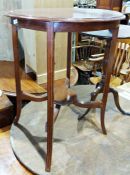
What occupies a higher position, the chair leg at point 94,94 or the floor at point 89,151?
the chair leg at point 94,94

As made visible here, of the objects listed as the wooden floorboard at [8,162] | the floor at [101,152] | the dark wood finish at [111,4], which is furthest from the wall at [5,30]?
the dark wood finish at [111,4]

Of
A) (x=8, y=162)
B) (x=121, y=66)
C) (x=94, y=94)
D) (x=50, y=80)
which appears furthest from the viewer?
(x=121, y=66)

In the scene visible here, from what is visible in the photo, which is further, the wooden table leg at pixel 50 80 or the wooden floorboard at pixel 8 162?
the wooden floorboard at pixel 8 162

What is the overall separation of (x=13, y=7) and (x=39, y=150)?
6.03 feet

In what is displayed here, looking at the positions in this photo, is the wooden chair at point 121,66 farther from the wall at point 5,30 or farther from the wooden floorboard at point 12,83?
the wall at point 5,30

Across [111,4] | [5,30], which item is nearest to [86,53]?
[111,4]

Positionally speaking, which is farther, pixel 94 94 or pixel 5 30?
pixel 5 30

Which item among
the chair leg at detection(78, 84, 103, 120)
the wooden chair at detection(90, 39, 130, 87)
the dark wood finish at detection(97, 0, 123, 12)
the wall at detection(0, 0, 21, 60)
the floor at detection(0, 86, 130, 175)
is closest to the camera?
the floor at detection(0, 86, 130, 175)

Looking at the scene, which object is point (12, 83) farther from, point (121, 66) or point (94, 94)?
point (121, 66)

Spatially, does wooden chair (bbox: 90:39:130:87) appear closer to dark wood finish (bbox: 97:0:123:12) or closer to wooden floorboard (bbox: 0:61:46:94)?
wooden floorboard (bbox: 0:61:46:94)

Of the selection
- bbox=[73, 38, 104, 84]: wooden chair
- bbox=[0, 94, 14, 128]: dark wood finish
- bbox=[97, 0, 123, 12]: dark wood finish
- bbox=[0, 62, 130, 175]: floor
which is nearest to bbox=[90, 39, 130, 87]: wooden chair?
bbox=[73, 38, 104, 84]: wooden chair

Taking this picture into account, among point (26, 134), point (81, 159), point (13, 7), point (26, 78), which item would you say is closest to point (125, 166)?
point (81, 159)

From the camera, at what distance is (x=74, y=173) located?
1.23 m

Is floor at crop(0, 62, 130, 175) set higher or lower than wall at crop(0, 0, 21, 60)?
lower
